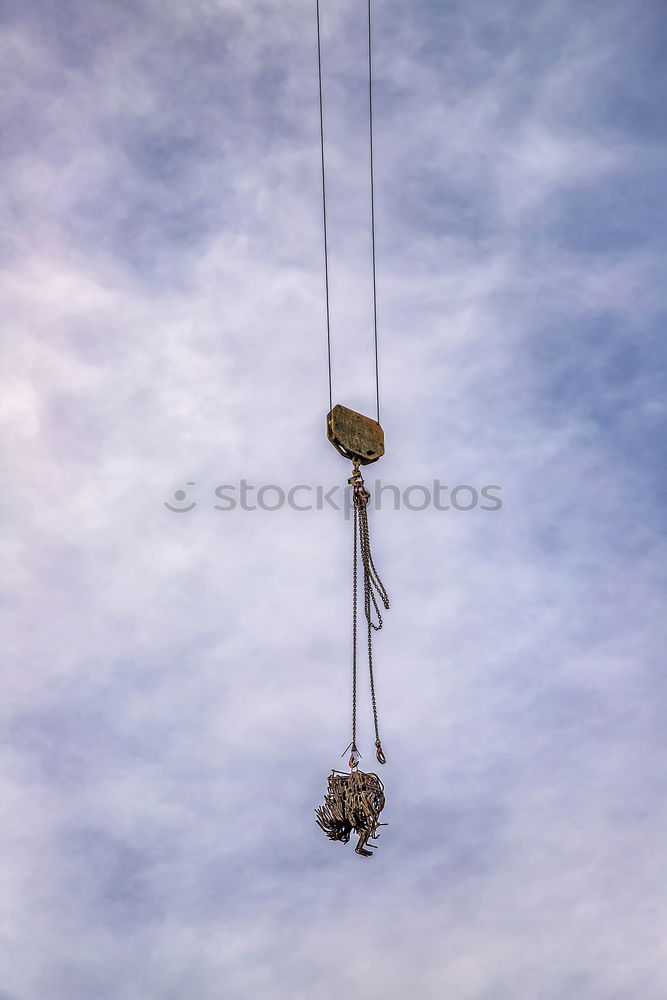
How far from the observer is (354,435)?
44.4 feet

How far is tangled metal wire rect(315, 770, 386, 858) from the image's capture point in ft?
42.2

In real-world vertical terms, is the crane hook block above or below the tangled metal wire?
above

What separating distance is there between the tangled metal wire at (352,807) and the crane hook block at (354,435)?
3045mm

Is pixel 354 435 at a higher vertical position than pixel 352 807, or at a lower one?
higher

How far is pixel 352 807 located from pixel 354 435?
3.54 m

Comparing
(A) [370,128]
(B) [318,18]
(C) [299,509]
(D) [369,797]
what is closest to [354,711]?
(D) [369,797]

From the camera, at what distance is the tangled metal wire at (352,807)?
12.9m

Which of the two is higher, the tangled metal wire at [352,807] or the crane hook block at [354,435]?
the crane hook block at [354,435]

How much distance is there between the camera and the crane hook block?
1340 centimetres

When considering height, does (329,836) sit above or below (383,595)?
below

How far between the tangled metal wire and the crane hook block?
3.05m

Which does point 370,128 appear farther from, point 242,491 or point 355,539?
point 355,539

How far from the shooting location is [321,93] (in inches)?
784

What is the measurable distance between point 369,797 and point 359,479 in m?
3.03
